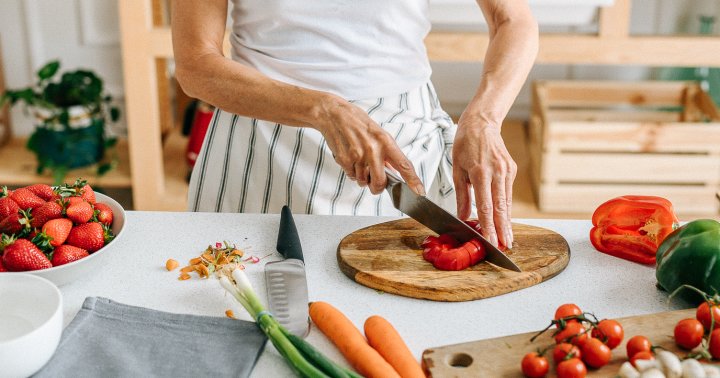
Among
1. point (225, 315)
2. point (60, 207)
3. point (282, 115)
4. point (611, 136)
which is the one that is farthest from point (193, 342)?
point (611, 136)

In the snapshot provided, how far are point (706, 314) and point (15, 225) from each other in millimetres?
916

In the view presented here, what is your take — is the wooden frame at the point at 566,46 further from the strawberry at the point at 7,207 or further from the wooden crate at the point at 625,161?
the strawberry at the point at 7,207

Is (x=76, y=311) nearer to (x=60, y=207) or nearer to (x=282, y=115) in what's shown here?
(x=60, y=207)

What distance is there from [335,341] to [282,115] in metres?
0.48

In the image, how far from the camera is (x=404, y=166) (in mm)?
1242

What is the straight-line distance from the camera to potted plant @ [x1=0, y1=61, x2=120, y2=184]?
9.35ft

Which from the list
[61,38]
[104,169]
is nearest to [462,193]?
[104,169]

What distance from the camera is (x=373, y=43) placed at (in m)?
1.64

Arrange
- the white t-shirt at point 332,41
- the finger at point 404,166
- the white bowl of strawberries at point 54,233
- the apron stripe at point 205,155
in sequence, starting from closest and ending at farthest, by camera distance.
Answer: the white bowl of strawberries at point 54,233, the finger at point 404,166, the white t-shirt at point 332,41, the apron stripe at point 205,155

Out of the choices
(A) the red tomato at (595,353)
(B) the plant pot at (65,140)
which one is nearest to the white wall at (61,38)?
(B) the plant pot at (65,140)

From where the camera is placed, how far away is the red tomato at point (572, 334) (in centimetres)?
97

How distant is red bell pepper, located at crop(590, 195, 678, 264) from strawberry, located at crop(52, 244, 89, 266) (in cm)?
77

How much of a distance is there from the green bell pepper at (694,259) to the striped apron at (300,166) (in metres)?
0.60

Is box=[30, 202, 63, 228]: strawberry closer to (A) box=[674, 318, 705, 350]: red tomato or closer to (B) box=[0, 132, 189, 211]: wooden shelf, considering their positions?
(A) box=[674, 318, 705, 350]: red tomato
